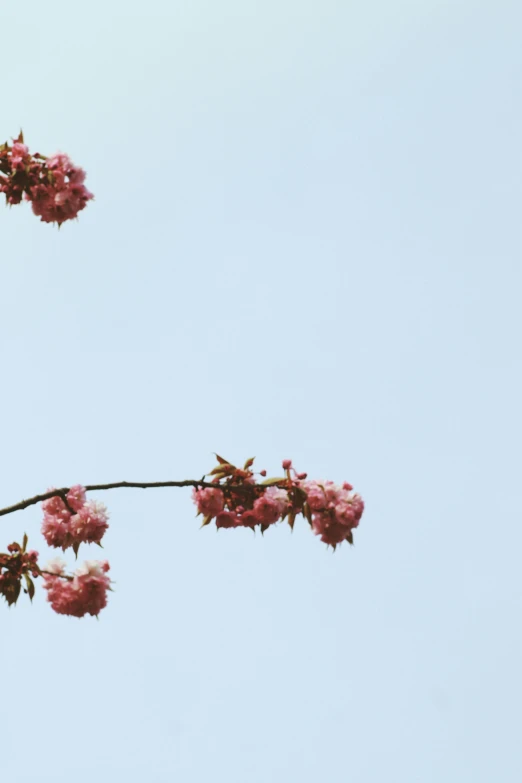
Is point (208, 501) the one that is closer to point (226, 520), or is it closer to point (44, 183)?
point (226, 520)

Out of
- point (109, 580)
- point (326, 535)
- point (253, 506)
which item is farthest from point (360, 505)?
point (109, 580)

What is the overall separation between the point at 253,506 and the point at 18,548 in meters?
1.85

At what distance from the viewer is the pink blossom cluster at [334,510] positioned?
7.46m

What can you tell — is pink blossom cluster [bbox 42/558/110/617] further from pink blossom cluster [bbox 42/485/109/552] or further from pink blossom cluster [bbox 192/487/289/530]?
pink blossom cluster [bbox 192/487/289/530]

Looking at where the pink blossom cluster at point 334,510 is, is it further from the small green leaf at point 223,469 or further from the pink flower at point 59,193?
the pink flower at point 59,193

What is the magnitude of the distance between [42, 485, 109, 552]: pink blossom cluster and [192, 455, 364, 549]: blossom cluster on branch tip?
2.56ft

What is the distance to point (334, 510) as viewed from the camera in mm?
7473

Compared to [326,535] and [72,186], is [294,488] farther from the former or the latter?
[72,186]

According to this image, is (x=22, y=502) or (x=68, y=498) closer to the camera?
(x=22, y=502)

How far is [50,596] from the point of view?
7141 mm

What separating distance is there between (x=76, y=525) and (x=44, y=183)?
2664 millimetres

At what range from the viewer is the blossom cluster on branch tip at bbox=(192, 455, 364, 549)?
24.6ft

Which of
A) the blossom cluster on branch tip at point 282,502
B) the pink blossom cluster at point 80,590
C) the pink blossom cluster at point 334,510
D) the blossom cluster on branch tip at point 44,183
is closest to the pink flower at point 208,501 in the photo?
the blossom cluster on branch tip at point 282,502

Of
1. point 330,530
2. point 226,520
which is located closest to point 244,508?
point 226,520
